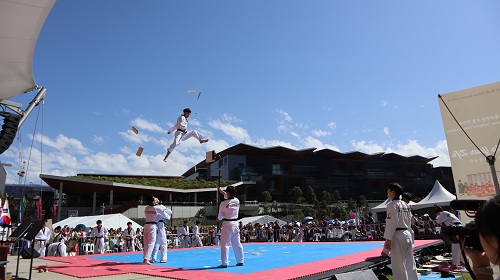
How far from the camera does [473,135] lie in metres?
8.05

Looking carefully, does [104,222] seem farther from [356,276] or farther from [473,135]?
[473,135]

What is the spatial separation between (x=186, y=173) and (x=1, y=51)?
216 feet

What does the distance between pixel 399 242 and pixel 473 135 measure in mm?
4437

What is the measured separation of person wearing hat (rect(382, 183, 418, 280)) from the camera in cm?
520

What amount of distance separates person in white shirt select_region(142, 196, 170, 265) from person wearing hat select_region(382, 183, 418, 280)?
5778 mm

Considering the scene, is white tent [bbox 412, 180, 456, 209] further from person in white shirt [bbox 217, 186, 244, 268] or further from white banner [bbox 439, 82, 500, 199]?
person in white shirt [bbox 217, 186, 244, 268]

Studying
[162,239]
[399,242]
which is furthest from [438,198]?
[399,242]

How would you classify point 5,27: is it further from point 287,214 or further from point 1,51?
point 287,214

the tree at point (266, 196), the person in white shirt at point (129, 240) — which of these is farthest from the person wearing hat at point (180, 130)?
the tree at point (266, 196)

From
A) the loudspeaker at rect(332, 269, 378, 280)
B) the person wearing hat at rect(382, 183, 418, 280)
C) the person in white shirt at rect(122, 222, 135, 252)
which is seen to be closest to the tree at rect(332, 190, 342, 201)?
the person in white shirt at rect(122, 222, 135, 252)

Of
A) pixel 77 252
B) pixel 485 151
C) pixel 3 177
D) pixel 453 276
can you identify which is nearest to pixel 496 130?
pixel 485 151

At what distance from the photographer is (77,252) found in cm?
1562

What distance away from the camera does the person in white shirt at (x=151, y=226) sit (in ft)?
28.6

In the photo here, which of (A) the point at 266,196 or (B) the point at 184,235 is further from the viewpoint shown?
(A) the point at 266,196
